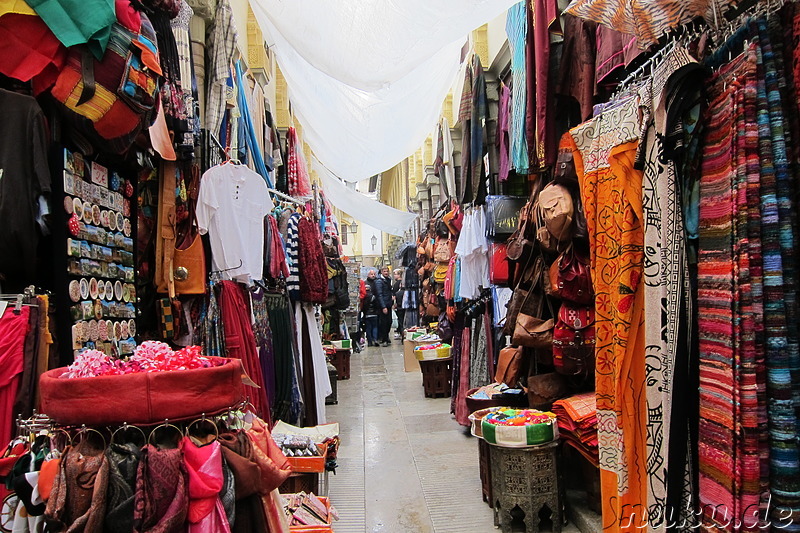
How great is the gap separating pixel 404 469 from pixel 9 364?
3542 mm

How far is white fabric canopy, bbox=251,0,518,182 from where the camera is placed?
3.73 meters

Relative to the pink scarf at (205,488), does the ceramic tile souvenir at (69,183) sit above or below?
above

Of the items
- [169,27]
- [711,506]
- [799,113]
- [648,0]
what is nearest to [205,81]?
[169,27]

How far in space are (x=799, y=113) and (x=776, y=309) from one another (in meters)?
0.58

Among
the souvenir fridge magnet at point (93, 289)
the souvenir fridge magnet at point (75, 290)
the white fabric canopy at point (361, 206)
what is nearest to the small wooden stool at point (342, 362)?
the white fabric canopy at point (361, 206)

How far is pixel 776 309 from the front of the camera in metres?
1.52

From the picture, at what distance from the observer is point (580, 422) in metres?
3.11

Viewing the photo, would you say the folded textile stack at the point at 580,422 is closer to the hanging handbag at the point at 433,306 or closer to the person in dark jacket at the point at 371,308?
the hanging handbag at the point at 433,306

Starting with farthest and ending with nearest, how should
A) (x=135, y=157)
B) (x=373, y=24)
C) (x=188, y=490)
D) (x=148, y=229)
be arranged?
1. (x=373, y=24)
2. (x=148, y=229)
3. (x=135, y=157)
4. (x=188, y=490)

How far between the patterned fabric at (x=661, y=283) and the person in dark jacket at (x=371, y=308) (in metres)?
12.2

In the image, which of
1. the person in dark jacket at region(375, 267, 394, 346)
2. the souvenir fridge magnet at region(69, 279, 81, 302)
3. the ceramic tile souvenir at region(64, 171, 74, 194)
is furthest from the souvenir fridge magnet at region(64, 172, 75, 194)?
the person in dark jacket at region(375, 267, 394, 346)

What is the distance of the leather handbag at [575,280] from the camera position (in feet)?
10.6

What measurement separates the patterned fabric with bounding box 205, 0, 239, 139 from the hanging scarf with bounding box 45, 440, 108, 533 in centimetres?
263

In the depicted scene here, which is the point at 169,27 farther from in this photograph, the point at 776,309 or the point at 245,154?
the point at 776,309
